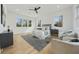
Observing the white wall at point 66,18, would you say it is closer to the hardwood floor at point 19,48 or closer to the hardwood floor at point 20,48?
the hardwood floor at point 20,48

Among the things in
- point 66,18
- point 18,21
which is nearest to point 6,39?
point 18,21

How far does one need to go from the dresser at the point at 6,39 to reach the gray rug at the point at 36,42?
0.83ft

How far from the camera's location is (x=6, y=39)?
245 centimetres

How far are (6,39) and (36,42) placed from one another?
576 millimetres

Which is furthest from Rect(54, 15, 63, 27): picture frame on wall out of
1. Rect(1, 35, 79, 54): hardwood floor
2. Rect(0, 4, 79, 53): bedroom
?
Rect(1, 35, 79, 54): hardwood floor

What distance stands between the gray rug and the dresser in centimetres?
25

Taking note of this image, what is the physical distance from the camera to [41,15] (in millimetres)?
2504

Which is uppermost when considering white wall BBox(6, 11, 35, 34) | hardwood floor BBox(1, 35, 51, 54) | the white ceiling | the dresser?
the white ceiling

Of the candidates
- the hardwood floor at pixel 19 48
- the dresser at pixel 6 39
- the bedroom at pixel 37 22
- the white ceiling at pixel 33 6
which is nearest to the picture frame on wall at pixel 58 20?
the bedroom at pixel 37 22

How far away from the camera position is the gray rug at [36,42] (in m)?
2.45

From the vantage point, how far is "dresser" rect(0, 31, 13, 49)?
240 cm

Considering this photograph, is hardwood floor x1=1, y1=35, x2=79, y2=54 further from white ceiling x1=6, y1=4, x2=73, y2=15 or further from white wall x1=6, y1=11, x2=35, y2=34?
white ceiling x1=6, y1=4, x2=73, y2=15

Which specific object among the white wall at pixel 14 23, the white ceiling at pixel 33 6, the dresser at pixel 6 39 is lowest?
the dresser at pixel 6 39

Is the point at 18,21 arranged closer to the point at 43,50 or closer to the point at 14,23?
the point at 14,23
